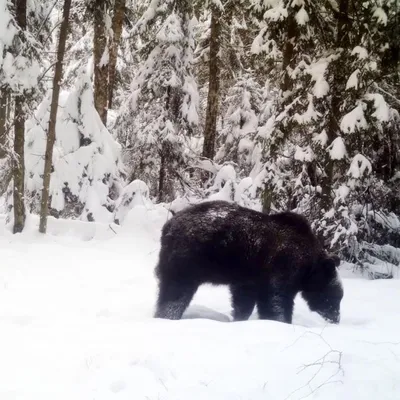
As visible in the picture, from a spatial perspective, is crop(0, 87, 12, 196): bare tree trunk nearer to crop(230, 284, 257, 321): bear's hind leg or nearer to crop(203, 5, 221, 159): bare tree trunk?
crop(203, 5, 221, 159): bare tree trunk

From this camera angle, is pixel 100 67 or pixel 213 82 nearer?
pixel 100 67

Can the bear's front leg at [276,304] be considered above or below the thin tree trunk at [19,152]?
below

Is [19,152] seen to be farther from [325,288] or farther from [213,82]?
[325,288]

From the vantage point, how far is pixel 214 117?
1716 centimetres

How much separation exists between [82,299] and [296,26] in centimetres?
859

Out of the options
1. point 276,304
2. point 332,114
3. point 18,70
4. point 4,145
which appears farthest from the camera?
point 4,145

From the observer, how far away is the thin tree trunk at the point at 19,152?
11977 millimetres

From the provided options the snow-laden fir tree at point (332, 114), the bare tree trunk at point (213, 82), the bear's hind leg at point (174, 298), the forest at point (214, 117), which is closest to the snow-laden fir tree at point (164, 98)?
the forest at point (214, 117)

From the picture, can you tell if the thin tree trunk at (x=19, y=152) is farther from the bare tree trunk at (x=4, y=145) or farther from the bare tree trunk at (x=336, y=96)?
the bare tree trunk at (x=336, y=96)

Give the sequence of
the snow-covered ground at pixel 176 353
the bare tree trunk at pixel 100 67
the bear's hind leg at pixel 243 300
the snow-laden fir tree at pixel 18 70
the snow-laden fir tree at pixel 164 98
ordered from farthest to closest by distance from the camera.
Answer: the snow-laden fir tree at pixel 164 98, the bare tree trunk at pixel 100 67, the snow-laden fir tree at pixel 18 70, the bear's hind leg at pixel 243 300, the snow-covered ground at pixel 176 353

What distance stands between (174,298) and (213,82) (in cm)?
1239

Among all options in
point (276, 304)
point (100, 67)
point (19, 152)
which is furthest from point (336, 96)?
point (19, 152)

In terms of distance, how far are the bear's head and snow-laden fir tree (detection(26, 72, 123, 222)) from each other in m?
9.54

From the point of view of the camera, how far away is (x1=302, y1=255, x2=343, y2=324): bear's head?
22.3 feet
